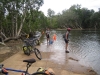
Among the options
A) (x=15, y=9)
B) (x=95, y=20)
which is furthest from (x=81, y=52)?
(x=95, y=20)

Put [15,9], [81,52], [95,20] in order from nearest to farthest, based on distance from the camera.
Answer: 1. [81,52]
2. [15,9]
3. [95,20]

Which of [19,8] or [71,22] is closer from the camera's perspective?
[19,8]

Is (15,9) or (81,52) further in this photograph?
(15,9)

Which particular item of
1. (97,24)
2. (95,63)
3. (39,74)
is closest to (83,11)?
(97,24)

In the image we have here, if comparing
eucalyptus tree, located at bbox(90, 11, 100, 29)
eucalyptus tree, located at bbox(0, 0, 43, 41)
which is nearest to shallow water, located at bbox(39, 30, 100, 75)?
eucalyptus tree, located at bbox(0, 0, 43, 41)

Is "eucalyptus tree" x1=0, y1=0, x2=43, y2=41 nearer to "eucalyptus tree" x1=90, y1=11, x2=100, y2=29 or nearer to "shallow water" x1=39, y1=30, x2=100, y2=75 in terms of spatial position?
"shallow water" x1=39, y1=30, x2=100, y2=75

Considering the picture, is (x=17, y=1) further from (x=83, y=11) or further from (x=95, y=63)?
(x=83, y=11)

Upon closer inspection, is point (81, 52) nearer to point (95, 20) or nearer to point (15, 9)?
point (15, 9)

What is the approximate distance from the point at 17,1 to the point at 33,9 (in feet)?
13.8

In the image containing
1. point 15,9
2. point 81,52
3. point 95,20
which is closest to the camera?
point 81,52

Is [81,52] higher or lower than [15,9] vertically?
lower

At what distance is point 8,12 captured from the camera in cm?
1952

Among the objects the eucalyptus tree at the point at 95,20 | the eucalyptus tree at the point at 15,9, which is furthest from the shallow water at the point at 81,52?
the eucalyptus tree at the point at 95,20

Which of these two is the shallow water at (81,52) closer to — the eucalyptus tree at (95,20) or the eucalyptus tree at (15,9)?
the eucalyptus tree at (15,9)
